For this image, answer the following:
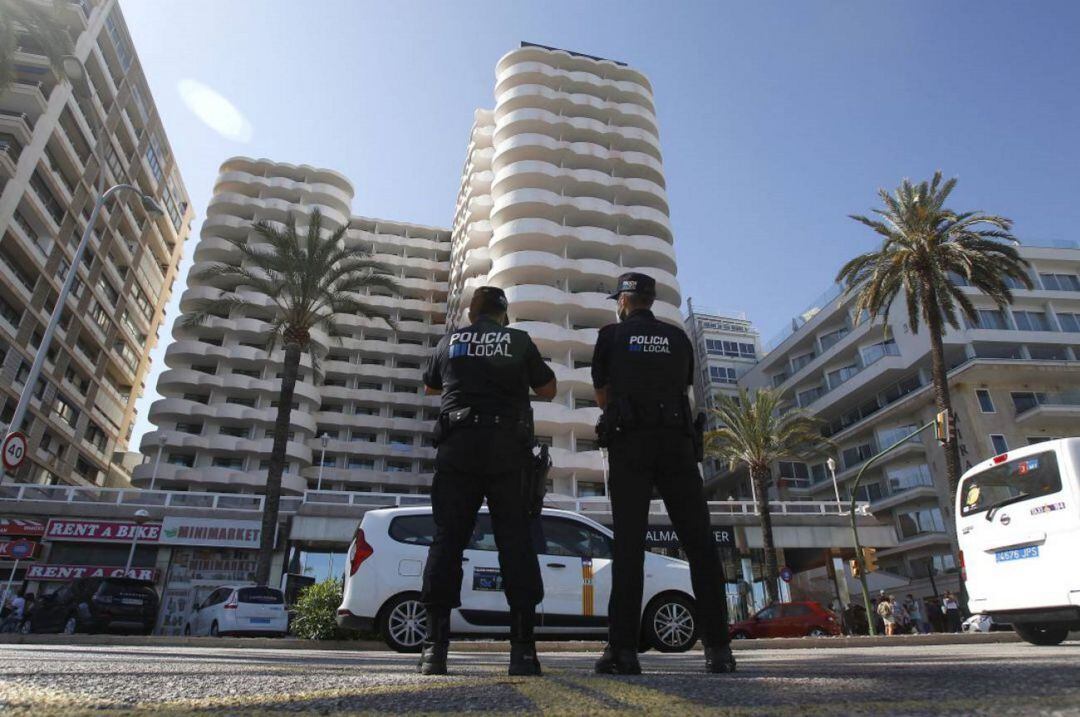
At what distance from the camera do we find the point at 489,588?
25.1 feet

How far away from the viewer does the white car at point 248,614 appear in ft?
44.7

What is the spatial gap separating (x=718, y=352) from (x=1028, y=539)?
54180 millimetres

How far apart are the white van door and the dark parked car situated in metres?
15.5

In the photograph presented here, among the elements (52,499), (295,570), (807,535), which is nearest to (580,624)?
(295,570)

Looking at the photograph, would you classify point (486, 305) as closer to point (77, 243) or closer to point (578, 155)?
point (578, 155)

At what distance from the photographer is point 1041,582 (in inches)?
251

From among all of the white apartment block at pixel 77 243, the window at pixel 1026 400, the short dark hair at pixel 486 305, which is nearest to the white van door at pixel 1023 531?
the short dark hair at pixel 486 305

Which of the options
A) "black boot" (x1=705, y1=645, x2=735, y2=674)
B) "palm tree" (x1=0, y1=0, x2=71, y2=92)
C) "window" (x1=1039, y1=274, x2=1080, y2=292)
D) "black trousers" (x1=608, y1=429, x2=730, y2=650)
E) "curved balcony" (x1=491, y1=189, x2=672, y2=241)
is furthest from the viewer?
"curved balcony" (x1=491, y1=189, x2=672, y2=241)

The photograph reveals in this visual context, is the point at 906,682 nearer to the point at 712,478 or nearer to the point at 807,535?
the point at 807,535

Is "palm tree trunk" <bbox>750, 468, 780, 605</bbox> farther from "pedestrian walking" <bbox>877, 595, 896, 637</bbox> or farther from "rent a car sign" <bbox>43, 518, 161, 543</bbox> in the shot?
"rent a car sign" <bbox>43, 518, 161, 543</bbox>

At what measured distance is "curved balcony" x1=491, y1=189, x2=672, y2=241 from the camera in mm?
46719

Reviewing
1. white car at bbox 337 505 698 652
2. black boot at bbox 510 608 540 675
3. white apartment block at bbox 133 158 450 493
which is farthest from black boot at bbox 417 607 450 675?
white apartment block at bbox 133 158 450 493

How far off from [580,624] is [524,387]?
4.85 m

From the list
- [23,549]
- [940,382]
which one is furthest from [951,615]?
[23,549]
